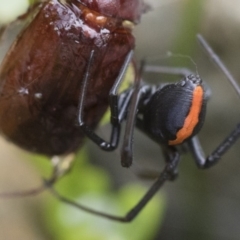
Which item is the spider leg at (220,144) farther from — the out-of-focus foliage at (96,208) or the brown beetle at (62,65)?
the out-of-focus foliage at (96,208)

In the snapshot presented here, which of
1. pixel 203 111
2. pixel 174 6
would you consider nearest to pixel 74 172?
pixel 174 6

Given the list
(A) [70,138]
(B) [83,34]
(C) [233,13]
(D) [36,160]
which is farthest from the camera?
(C) [233,13]

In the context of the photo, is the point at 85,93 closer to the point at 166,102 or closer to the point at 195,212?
the point at 166,102

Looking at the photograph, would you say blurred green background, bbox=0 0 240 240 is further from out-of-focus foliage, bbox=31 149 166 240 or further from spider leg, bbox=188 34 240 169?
spider leg, bbox=188 34 240 169

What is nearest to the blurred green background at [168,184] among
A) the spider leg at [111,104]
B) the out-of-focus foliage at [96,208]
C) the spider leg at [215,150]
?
the out-of-focus foliage at [96,208]

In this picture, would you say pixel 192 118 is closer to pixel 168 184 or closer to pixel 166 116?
pixel 166 116

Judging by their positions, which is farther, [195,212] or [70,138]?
[195,212]
